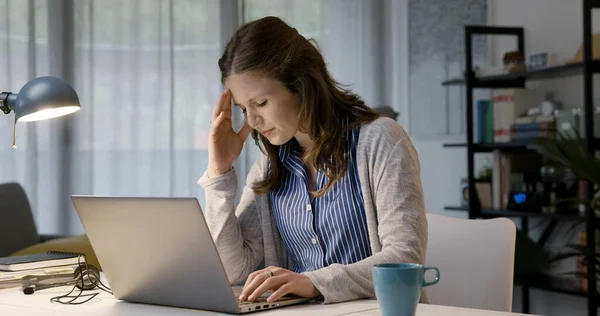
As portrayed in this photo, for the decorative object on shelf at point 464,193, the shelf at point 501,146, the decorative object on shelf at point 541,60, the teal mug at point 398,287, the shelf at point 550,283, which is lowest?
the shelf at point 550,283

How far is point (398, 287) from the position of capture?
109 cm

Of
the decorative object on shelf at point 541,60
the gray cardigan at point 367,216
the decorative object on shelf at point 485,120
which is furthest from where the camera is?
the decorative object on shelf at point 485,120

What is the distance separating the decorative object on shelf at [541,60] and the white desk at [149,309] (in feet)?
9.32

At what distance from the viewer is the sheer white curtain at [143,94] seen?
14.5 feet

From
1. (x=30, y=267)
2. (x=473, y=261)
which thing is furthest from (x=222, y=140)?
(x=473, y=261)

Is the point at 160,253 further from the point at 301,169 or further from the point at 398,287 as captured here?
the point at 301,169

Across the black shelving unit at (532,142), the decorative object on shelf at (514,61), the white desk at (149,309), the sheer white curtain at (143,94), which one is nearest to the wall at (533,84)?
the black shelving unit at (532,142)

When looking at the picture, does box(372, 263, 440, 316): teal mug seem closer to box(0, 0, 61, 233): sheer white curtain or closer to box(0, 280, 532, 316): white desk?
box(0, 280, 532, 316): white desk

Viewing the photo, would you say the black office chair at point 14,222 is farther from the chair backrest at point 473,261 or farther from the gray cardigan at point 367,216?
the chair backrest at point 473,261

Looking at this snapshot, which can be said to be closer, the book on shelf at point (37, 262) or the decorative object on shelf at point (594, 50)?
the book on shelf at point (37, 262)

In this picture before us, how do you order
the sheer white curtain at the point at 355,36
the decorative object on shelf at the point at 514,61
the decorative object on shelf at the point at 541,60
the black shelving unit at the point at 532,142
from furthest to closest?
the sheer white curtain at the point at 355,36, the decorative object on shelf at the point at 514,61, the decorative object on shelf at the point at 541,60, the black shelving unit at the point at 532,142

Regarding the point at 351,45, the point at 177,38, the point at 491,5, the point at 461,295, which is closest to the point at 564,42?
the point at 491,5

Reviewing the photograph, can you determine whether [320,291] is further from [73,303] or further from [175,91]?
[175,91]

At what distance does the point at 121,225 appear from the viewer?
4.50 feet
